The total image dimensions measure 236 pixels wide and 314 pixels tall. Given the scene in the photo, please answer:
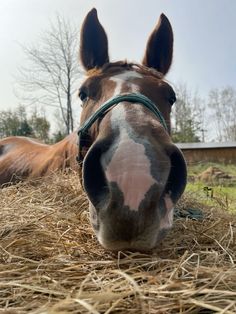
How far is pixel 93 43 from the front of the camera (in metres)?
2.92

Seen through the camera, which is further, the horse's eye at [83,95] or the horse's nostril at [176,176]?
the horse's eye at [83,95]

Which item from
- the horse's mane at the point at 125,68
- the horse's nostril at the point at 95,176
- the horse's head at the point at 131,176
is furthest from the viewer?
the horse's mane at the point at 125,68

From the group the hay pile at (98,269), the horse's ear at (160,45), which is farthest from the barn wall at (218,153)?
the hay pile at (98,269)

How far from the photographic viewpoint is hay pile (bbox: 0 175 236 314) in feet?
3.54

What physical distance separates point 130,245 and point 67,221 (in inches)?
25.5

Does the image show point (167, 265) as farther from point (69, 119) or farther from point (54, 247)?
point (69, 119)

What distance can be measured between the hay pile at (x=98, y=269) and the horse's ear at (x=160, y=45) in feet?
4.34

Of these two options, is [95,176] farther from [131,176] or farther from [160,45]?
[160,45]

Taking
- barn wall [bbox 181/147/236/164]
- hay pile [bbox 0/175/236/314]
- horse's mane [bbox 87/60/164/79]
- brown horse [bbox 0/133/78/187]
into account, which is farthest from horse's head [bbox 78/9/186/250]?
barn wall [bbox 181/147/236/164]

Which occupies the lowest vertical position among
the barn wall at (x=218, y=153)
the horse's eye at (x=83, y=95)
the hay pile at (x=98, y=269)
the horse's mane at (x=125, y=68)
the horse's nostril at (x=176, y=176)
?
the barn wall at (x=218, y=153)

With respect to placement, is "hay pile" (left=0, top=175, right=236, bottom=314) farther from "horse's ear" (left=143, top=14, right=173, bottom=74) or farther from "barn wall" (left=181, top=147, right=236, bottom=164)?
"barn wall" (left=181, top=147, right=236, bottom=164)

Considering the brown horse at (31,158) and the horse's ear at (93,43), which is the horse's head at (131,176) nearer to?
the horse's ear at (93,43)

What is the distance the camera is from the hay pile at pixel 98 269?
1080 millimetres

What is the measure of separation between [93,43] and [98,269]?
1991mm
